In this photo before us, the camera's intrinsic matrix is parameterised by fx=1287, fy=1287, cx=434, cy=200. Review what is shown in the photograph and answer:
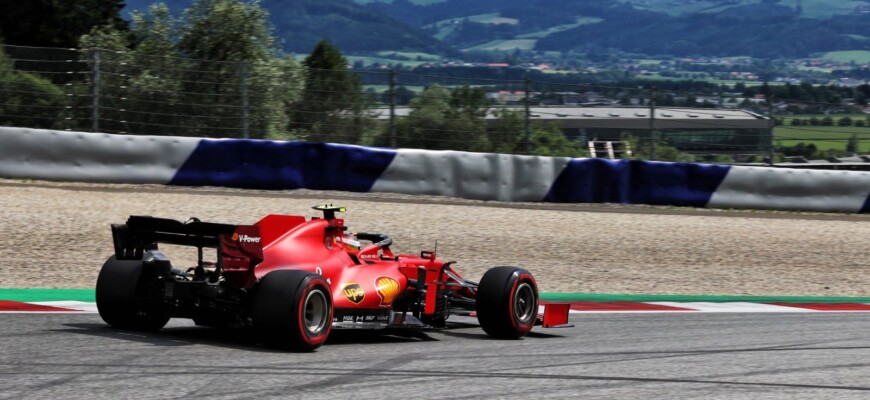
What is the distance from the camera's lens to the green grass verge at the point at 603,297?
31.3 feet

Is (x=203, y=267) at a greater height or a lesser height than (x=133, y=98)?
lesser

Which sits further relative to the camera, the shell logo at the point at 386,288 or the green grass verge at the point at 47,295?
the green grass verge at the point at 47,295

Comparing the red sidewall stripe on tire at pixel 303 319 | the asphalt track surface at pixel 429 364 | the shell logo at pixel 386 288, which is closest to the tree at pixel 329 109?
the asphalt track surface at pixel 429 364

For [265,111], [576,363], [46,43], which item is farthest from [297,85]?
[46,43]

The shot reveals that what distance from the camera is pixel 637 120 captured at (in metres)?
17.4

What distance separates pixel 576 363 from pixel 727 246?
7807mm

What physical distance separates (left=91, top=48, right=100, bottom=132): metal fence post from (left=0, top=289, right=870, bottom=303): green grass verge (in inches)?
231

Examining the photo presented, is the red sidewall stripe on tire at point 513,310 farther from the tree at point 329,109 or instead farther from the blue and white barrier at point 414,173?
the tree at point 329,109

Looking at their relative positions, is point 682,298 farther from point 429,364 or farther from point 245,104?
point 245,104

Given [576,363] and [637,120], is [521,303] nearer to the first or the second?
[576,363]

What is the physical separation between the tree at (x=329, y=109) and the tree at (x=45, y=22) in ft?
69.9

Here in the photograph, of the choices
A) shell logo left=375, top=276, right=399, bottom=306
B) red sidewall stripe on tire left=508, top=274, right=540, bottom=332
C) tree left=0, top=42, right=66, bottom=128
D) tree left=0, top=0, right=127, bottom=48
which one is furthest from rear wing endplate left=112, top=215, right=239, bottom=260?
tree left=0, top=0, right=127, bottom=48

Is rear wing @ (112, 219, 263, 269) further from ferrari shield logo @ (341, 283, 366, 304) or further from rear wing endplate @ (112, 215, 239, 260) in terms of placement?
ferrari shield logo @ (341, 283, 366, 304)

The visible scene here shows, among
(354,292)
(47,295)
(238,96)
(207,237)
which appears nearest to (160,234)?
(207,237)
